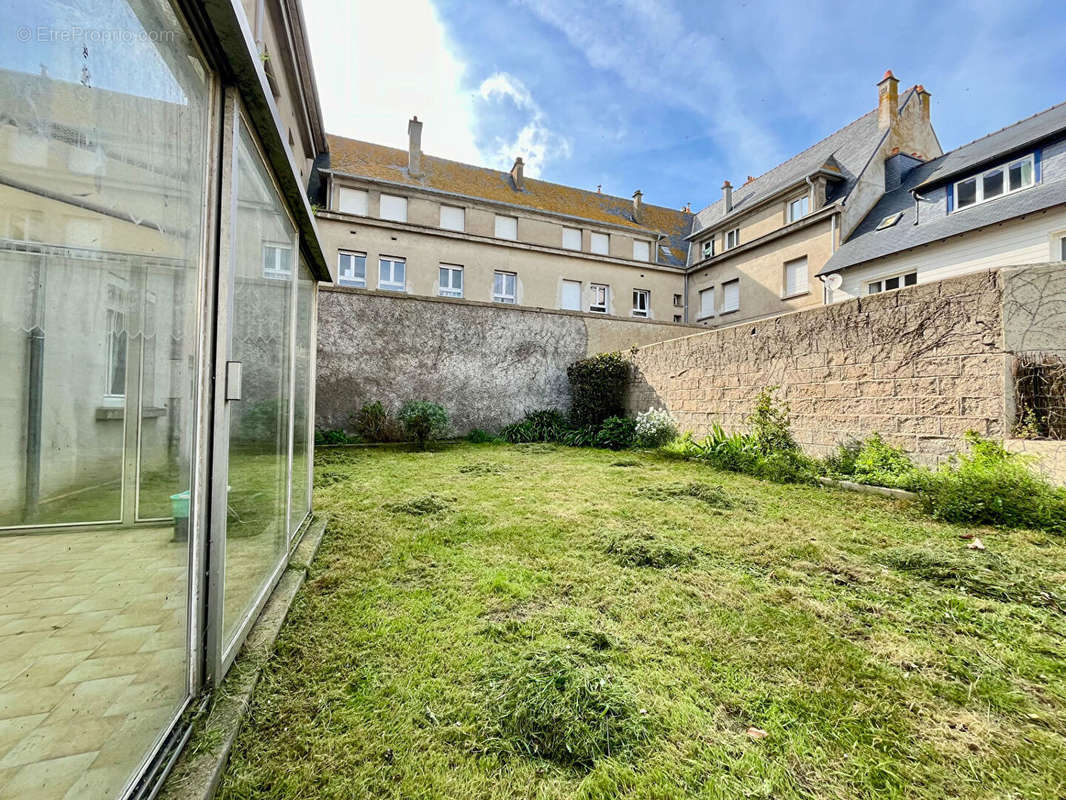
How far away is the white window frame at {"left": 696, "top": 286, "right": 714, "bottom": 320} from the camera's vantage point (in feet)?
60.8

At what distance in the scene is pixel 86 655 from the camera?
1.12 m

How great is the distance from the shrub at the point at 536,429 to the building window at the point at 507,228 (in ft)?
33.9

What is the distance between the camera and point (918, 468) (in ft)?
14.9

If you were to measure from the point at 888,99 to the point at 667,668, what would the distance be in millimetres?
20306

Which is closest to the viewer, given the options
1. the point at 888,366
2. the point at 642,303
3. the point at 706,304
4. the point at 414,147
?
the point at 888,366

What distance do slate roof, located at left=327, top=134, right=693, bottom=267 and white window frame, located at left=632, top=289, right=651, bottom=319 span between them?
221 cm

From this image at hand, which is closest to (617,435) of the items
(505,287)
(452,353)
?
(452,353)

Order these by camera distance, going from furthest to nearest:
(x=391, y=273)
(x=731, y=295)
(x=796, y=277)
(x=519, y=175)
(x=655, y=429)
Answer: (x=519, y=175) < (x=731, y=295) < (x=391, y=273) < (x=796, y=277) < (x=655, y=429)

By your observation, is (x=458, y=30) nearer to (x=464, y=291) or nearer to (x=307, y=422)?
(x=307, y=422)

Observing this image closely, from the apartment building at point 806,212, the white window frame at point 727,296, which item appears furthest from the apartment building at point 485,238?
the apartment building at point 806,212

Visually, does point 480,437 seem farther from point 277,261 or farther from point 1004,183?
point 1004,183

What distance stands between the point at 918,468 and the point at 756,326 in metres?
2.85

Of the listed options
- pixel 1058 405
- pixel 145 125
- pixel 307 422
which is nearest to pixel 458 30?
pixel 307 422

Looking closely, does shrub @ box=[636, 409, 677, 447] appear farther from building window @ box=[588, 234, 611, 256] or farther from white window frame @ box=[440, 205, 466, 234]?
building window @ box=[588, 234, 611, 256]
